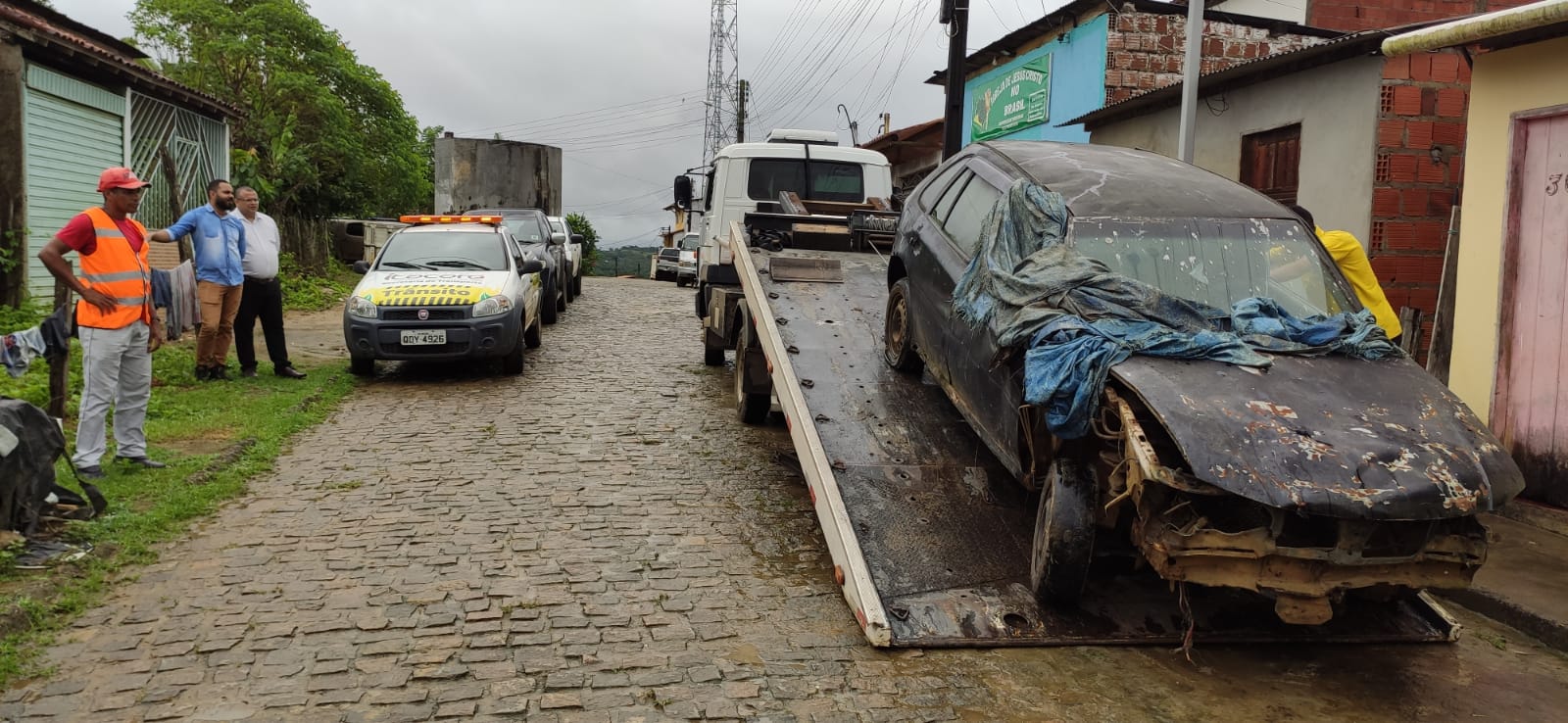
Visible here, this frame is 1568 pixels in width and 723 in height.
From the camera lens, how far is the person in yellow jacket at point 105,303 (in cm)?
629

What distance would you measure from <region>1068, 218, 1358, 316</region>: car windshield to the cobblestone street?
163 cm

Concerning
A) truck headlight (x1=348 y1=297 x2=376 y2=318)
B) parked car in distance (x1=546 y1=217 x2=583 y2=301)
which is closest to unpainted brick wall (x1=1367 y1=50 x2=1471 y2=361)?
truck headlight (x1=348 y1=297 x2=376 y2=318)

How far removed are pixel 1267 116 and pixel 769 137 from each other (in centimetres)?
555

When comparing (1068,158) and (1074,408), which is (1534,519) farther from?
(1074,408)

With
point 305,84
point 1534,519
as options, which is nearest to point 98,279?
point 1534,519

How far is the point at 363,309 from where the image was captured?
34.1 feet

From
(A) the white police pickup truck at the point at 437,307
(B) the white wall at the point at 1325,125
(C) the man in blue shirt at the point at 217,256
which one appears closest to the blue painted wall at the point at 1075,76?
(B) the white wall at the point at 1325,125

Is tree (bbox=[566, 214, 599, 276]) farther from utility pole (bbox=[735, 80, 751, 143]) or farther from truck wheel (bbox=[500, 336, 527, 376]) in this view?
truck wheel (bbox=[500, 336, 527, 376])

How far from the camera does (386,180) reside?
3862 cm

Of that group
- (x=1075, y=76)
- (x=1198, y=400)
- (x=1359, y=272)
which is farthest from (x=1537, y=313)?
(x=1075, y=76)

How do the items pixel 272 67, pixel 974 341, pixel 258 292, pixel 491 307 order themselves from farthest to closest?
1. pixel 272 67
2. pixel 491 307
3. pixel 258 292
4. pixel 974 341

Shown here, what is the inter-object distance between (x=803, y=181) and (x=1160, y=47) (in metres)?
8.89

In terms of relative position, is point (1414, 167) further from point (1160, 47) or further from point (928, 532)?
point (1160, 47)

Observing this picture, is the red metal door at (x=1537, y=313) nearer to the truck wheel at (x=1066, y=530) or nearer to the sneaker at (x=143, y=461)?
the truck wheel at (x=1066, y=530)
